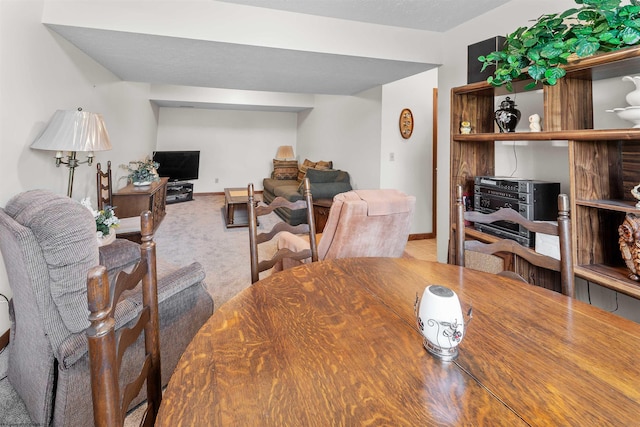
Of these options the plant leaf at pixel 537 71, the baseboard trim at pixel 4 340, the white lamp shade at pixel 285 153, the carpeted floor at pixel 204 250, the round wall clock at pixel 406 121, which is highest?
the white lamp shade at pixel 285 153

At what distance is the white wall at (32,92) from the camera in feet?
6.53

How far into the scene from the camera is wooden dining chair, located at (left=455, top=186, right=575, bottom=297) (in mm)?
1214

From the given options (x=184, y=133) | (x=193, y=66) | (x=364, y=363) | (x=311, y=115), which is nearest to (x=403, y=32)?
(x=193, y=66)

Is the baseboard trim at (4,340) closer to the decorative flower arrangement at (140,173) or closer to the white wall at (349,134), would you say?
the decorative flower arrangement at (140,173)

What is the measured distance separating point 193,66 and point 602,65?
3325 millimetres

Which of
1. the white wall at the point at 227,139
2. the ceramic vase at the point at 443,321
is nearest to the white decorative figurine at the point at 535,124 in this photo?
the ceramic vase at the point at 443,321

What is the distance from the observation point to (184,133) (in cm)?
774

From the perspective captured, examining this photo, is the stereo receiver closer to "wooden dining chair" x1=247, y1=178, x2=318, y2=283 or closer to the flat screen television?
"wooden dining chair" x1=247, y1=178, x2=318, y2=283

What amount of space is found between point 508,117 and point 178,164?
659cm

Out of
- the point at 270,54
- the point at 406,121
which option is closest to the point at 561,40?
the point at 270,54

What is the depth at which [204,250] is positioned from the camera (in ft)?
13.0

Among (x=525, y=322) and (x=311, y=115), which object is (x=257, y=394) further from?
(x=311, y=115)

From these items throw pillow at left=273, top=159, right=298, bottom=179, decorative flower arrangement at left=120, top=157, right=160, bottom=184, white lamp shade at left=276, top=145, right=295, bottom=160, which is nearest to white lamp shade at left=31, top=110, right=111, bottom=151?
decorative flower arrangement at left=120, top=157, right=160, bottom=184

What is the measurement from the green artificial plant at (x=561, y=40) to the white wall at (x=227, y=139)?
680 cm
